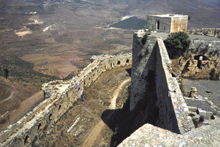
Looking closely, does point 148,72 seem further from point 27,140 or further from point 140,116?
point 27,140

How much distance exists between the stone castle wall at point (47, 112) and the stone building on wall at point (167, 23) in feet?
40.8

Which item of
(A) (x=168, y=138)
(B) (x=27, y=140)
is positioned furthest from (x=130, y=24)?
(A) (x=168, y=138)

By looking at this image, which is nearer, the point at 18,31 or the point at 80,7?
the point at 18,31

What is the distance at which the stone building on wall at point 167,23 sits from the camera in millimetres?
14955

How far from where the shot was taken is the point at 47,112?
773 inches

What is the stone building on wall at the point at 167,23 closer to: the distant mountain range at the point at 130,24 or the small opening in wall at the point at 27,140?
the small opening in wall at the point at 27,140

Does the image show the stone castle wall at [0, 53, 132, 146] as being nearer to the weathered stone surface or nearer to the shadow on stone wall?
the shadow on stone wall

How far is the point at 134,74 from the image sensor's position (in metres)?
14.8

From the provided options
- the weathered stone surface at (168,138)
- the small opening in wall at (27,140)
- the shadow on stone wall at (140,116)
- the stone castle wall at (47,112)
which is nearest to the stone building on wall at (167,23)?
the shadow on stone wall at (140,116)

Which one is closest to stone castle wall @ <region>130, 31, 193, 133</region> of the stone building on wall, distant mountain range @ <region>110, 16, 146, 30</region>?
the stone building on wall

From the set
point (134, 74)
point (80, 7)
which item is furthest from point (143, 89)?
point (80, 7)

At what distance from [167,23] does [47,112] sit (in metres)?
13.5

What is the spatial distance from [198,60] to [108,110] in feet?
41.2

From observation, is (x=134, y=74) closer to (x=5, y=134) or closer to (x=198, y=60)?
(x=198, y=60)
